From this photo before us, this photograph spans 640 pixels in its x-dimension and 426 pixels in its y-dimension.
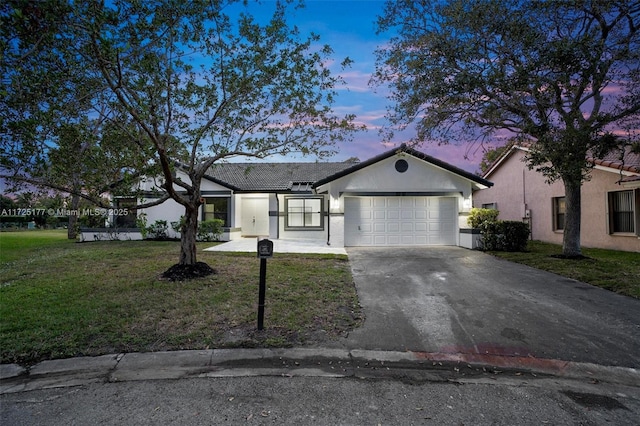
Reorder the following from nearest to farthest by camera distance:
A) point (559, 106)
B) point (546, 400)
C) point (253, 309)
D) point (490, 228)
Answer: point (546, 400), point (253, 309), point (559, 106), point (490, 228)

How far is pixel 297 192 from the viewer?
1778 cm

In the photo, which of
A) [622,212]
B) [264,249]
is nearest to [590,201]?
[622,212]

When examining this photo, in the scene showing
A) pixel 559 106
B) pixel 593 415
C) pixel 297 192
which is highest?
pixel 559 106

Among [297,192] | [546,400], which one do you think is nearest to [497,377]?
[546,400]

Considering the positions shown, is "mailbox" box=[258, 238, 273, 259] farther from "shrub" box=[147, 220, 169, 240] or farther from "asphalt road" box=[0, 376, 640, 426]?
"shrub" box=[147, 220, 169, 240]

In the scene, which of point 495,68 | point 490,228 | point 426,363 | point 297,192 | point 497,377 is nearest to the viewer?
point 497,377

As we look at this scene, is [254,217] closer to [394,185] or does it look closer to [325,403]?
[394,185]

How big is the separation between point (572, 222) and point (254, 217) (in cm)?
1522

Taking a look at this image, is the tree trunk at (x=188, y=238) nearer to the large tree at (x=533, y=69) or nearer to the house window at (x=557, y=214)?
the large tree at (x=533, y=69)

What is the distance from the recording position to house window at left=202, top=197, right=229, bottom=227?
18.0 metres

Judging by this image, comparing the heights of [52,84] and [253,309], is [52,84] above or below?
above

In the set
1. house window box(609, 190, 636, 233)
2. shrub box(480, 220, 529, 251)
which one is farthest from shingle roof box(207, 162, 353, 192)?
house window box(609, 190, 636, 233)

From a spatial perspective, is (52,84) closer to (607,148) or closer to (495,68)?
(495,68)

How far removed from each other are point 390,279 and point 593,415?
17.2ft
